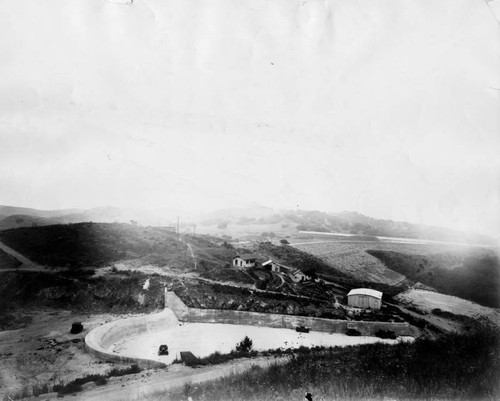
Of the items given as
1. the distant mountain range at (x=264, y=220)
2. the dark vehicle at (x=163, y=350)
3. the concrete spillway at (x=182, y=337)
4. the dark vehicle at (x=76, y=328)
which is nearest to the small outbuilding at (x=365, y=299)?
the concrete spillway at (x=182, y=337)

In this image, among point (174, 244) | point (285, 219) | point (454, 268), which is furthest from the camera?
point (285, 219)

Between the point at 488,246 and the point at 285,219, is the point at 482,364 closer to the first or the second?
the point at 488,246

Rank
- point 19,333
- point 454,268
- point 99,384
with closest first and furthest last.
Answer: point 99,384 → point 19,333 → point 454,268

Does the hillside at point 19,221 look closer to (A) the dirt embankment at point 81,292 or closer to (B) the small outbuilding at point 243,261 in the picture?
(A) the dirt embankment at point 81,292

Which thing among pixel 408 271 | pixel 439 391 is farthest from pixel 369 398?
pixel 408 271

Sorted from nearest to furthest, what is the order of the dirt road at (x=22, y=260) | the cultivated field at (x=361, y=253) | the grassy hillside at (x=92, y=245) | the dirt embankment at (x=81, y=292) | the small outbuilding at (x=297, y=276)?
the dirt embankment at (x=81, y=292) → the dirt road at (x=22, y=260) → the grassy hillside at (x=92, y=245) → the small outbuilding at (x=297, y=276) → the cultivated field at (x=361, y=253)

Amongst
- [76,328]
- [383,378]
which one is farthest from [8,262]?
[383,378]
